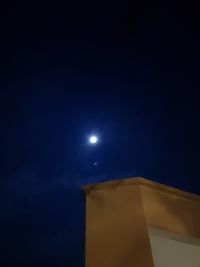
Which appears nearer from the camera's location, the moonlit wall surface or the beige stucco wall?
the beige stucco wall

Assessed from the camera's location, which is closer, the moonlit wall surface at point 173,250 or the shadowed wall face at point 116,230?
the shadowed wall face at point 116,230

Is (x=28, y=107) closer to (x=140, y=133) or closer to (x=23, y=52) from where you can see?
(x=23, y=52)

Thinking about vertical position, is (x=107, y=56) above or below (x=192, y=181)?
above

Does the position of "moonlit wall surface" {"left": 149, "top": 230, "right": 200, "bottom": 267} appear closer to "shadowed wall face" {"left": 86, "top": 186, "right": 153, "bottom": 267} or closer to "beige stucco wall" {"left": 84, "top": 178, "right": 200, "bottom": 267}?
"beige stucco wall" {"left": 84, "top": 178, "right": 200, "bottom": 267}

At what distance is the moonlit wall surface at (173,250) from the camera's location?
1819 millimetres

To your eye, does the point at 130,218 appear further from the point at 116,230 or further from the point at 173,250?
the point at 173,250

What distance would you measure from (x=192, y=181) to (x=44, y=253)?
26.0 metres

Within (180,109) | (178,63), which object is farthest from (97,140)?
(178,63)

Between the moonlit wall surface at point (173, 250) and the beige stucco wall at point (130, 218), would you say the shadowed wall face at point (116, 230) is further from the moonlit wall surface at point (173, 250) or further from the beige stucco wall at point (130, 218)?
the moonlit wall surface at point (173, 250)

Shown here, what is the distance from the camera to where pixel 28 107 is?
63.2 ft

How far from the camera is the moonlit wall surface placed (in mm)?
1819

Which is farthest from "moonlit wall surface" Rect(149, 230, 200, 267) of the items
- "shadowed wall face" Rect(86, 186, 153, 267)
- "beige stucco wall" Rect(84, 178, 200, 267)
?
"shadowed wall face" Rect(86, 186, 153, 267)

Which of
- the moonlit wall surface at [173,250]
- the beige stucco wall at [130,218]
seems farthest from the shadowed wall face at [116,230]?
the moonlit wall surface at [173,250]

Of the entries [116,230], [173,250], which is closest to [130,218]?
[116,230]
